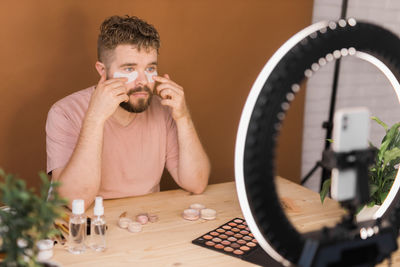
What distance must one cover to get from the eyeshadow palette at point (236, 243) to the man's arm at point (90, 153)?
45 cm

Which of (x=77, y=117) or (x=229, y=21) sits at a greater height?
(x=229, y=21)

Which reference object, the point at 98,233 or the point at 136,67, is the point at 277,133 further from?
the point at 136,67

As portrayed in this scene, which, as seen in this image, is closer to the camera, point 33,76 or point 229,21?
point 33,76

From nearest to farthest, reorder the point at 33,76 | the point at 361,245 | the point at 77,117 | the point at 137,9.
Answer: the point at 361,245, the point at 77,117, the point at 33,76, the point at 137,9

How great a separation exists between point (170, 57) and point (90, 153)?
779 mm

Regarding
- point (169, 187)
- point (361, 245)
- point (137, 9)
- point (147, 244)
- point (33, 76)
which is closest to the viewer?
point (361, 245)

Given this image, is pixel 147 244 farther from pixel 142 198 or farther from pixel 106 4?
pixel 106 4

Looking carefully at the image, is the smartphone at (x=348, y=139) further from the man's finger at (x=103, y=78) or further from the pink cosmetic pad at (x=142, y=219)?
the man's finger at (x=103, y=78)

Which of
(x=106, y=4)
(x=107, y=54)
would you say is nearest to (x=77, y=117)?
(x=107, y=54)

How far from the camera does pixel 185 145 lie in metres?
1.68

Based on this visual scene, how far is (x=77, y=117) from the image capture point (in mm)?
1620

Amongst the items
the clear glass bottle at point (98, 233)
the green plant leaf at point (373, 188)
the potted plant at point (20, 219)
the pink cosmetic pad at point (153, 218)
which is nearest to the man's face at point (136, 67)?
the pink cosmetic pad at point (153, 218)

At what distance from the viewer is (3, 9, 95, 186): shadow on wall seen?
1807mm

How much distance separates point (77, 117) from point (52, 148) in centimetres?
15
